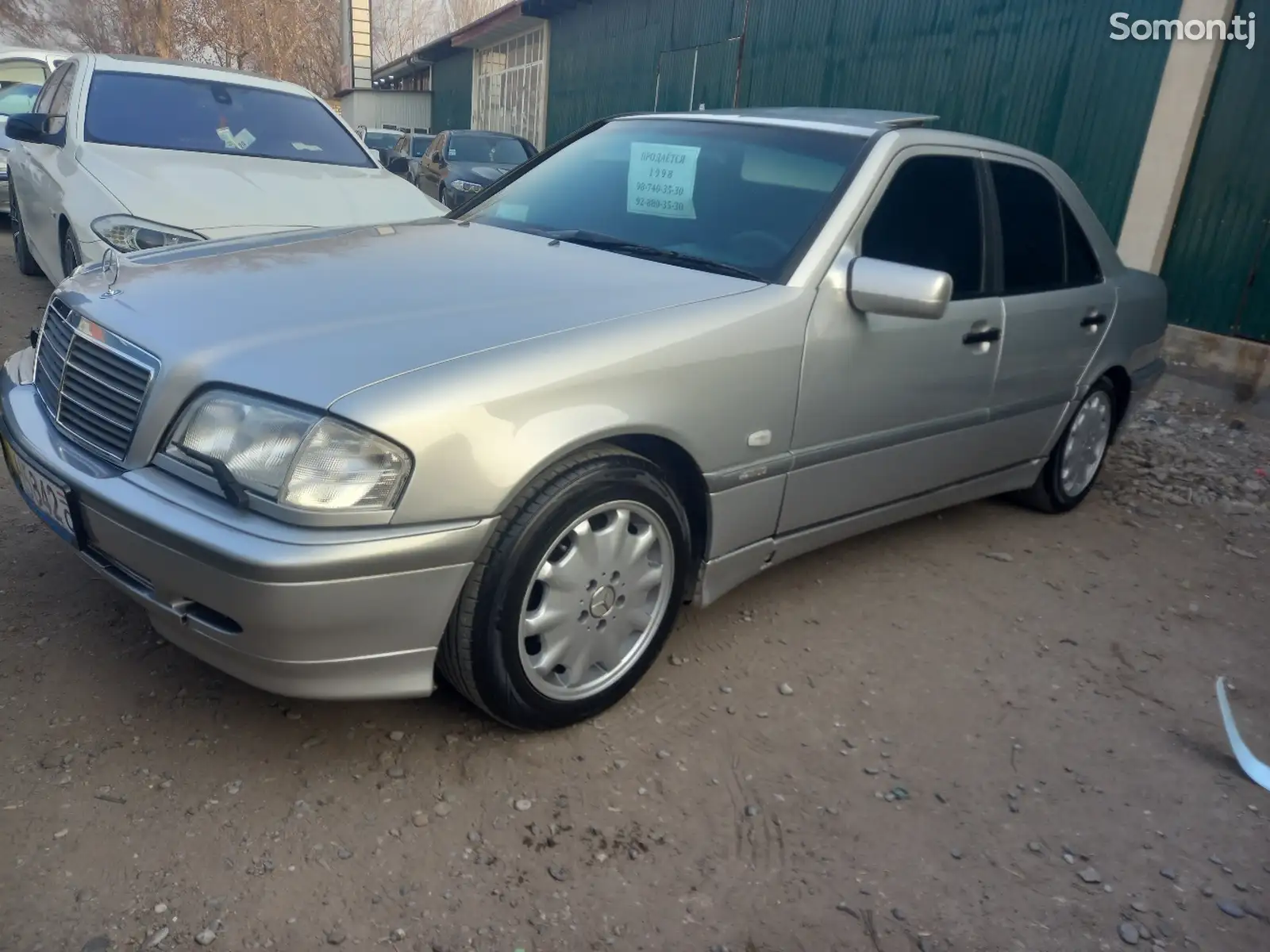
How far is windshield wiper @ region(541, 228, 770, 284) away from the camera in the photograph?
284cm

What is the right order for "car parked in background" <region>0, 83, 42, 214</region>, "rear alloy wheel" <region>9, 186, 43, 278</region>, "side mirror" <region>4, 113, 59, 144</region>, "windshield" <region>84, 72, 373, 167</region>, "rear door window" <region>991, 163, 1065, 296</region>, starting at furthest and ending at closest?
"car parked in background" <region>0, 83, 42, 214</region> → "rear alloy wheel" <region>9, 186, 43, 278</region> → "side mirror" <region>4, 113, 59, 144</region> → "windshield" <region>84, 72, 373, 167</region> → "rear door window" <region>991, 163, 1065, 296</region>

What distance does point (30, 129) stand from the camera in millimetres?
5406

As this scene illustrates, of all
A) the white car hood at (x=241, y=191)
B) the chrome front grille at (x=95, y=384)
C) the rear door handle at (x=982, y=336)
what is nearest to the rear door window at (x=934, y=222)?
the rear door handle at (x=982, y=336)

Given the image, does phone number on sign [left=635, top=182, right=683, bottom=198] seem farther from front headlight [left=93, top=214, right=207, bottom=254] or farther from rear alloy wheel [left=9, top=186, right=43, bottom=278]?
rear alloy wheel [left=9, top=186, right=43, bottom=278]

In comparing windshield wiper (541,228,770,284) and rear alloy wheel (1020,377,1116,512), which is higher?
windshield wiper (541,228,770,284)

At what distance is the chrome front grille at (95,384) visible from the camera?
2.25 m

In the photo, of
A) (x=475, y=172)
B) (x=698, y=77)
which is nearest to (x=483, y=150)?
(x=475, y=172)

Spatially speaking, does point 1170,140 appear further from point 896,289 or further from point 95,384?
point 95,384

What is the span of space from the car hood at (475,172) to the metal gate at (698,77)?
247cm

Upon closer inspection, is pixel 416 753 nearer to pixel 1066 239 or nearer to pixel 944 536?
pixel 944 536

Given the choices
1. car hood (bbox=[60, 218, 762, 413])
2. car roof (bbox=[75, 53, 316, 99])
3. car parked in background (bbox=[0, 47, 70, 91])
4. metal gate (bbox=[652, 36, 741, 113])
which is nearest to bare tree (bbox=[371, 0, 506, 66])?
metal gate (bbox=[652, 36, 741, 113])

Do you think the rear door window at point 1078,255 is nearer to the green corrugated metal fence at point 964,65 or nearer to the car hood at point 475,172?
the green corrugated metal fence at point 964,65

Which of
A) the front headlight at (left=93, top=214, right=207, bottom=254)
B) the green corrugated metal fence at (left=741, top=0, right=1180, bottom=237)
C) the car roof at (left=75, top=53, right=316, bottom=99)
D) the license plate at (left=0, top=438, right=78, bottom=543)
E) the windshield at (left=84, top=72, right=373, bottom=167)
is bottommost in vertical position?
the license plate at (left=0, top=438, right=78, bottom=543)

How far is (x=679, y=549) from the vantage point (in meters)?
2.64
